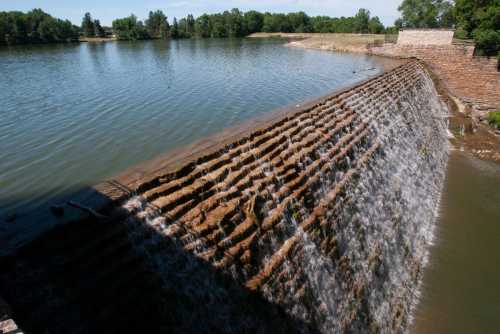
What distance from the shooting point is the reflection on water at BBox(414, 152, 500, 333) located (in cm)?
770

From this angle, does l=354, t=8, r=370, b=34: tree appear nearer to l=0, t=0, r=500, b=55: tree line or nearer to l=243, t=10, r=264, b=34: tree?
l=0, t=0, r=500, b=55: tree line

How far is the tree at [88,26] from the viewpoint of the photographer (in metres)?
89.6

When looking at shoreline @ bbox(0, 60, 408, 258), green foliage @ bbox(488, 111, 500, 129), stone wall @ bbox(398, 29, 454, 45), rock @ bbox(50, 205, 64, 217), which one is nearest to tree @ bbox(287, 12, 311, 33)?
stone wall @ bbox(398, 29, 454, 45)

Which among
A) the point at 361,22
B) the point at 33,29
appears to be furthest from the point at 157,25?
the point at 361,22

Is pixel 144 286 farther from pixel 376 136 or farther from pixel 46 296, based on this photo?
pixel 376 136

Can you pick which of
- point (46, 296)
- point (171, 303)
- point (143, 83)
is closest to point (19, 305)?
point (46, 296)

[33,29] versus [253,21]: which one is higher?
[253,21]

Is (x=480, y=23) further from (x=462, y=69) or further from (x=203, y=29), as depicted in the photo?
(x=203, y=29)

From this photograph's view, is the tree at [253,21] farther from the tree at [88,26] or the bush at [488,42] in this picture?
the bush at [488,42]

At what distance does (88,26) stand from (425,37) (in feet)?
302

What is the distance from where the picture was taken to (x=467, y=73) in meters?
25.3

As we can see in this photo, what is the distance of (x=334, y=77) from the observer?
24125 mm

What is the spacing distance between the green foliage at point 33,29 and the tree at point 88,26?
11.8 m

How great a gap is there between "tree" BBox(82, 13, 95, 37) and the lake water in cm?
7850
